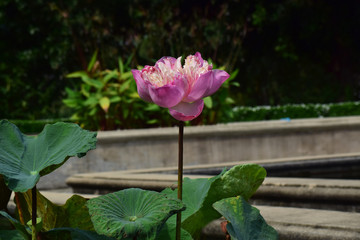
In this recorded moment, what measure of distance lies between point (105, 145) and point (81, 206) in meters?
3.41

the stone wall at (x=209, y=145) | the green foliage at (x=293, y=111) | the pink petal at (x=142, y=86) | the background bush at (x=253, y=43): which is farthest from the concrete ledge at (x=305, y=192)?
the background bush at (x=253, y=43)

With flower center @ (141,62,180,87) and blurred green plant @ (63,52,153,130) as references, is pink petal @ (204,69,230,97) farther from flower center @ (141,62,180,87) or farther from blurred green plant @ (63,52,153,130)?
blurred green plant @ (63,52,153,130)

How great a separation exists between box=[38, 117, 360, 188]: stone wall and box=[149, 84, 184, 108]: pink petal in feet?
12.1

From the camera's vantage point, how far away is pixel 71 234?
107 centimetres

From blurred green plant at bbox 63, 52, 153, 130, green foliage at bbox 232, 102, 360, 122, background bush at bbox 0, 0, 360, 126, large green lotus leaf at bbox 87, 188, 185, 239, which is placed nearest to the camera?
large green lotus leaf at bbox 87, 188, 185, 239

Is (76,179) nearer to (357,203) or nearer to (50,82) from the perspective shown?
(357,203)

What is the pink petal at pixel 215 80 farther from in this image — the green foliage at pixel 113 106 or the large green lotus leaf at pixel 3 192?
the green foliage at pixel 113 106

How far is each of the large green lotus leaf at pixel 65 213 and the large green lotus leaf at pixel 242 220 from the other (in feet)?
1.20

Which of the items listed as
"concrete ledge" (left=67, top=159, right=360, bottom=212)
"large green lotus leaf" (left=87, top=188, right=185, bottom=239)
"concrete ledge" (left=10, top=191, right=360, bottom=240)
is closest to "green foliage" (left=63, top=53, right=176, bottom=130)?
"concrete ledge" (left=67, top=159, right=360, bottom=212)

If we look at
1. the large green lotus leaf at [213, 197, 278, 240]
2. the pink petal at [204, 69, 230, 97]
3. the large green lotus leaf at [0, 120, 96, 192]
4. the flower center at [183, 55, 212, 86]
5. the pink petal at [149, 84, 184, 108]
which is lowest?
the large green lotus leaf at [213, 197, 278, 240]

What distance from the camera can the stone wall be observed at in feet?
15.5

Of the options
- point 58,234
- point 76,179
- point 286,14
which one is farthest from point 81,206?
point 286,14

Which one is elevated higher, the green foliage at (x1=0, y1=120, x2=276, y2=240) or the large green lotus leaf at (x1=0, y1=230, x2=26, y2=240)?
the green foliage at (x1=0, y1=120, x2=276, y2=240)

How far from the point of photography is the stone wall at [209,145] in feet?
15.5
